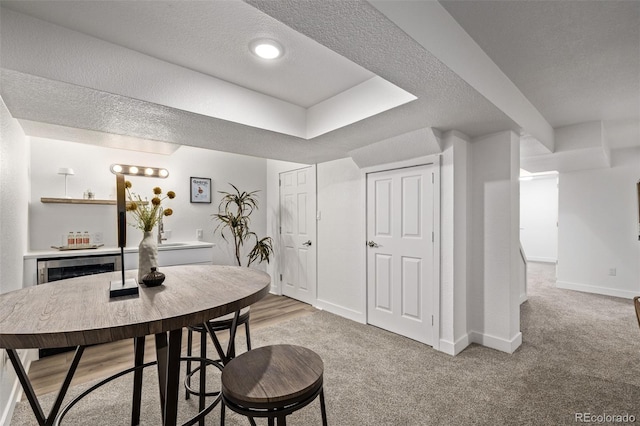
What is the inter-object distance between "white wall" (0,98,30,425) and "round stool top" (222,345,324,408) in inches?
63.8

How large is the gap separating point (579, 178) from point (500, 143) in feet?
10.9

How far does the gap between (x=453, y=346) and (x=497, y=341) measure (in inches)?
18.3

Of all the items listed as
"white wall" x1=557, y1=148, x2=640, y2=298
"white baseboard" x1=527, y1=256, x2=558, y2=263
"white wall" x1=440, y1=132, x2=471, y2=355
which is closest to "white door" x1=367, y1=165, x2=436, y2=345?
"white wall" x1=440, y1=132, x2=471, y2=355

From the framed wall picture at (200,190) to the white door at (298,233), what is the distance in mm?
1137

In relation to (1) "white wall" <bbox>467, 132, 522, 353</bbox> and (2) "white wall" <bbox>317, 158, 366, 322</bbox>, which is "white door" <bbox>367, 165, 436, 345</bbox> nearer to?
(2) "white wall" <bbox>317, 158, 366, 322</bbox>

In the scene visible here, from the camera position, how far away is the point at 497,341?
2.76m

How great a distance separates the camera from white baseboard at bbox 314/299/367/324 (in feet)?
11.5

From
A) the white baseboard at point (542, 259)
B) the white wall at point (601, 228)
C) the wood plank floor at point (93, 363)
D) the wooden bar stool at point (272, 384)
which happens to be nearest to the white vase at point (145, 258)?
the wooden bar stool at point (272, 384)

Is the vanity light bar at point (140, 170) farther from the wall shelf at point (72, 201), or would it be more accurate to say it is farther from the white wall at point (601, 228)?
the white wall at point (601, 228)

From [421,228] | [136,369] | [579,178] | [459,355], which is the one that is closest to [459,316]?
[459,355]

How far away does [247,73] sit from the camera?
2146 millimetres

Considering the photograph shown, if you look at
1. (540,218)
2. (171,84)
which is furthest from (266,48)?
(540,218)

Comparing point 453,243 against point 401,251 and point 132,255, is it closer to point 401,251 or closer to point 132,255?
point 401,251

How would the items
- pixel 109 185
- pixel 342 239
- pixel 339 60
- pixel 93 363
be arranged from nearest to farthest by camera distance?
pixel 339 60
pixel 93 363
pixel 109 185
pixel 342 239
